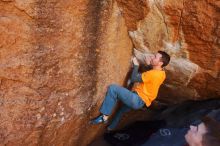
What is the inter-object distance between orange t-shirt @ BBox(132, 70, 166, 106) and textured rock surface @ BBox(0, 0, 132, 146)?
0.29 metres

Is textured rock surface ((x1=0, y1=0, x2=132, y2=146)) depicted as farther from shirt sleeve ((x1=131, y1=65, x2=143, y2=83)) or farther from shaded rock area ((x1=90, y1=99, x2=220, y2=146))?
shaded rock area ((x1=90, y1=99, x2=220, y2=146))

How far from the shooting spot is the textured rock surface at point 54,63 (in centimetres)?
335

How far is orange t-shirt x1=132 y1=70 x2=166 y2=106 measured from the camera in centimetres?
405

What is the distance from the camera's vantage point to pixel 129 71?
446cm


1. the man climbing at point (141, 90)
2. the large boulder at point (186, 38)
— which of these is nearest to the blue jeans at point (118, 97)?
the man climbing at point (141, 90)

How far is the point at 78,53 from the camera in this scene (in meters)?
3.77

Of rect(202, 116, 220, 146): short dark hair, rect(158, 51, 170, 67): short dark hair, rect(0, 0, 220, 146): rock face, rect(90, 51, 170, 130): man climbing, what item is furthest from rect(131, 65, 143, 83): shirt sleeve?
rect(202, 116, 220, 146): short dark hair

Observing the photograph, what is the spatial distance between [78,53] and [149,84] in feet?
2.36

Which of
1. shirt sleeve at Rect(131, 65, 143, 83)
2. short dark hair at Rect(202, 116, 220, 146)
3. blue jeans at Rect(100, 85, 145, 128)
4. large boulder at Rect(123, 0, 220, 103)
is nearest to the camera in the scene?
short dark hair at Rect(202, 116, 220, 146)

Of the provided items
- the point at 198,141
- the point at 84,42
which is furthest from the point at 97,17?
the point at 198,141

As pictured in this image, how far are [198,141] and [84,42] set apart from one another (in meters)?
1.76

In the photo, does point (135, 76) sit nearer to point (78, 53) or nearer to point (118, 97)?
point (118, 97)

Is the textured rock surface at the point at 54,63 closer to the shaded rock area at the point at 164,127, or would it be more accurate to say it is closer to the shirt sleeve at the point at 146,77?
the shirt sleeve at the point at 146,77

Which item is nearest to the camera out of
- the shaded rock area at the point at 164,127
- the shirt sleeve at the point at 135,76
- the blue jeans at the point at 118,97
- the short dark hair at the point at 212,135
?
the short dark hair at the point at 212,135
